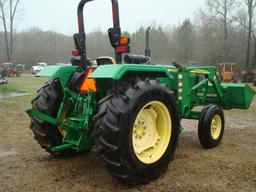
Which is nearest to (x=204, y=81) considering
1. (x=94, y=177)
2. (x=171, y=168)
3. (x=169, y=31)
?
(x=171, y=168)

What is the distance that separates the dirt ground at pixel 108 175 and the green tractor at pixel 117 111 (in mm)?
238

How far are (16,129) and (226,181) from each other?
187 inches

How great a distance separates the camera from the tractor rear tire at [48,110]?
4418mm

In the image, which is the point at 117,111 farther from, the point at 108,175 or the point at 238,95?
the point at 238,95

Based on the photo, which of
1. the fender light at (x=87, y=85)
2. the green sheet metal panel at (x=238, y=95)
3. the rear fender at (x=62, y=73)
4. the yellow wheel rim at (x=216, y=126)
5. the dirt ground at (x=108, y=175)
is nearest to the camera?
the dirt ground at (x=108, y=175)

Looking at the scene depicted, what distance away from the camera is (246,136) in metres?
6.41

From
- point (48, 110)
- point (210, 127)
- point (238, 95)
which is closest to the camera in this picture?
point (48, 110)

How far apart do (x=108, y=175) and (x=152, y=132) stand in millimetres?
760

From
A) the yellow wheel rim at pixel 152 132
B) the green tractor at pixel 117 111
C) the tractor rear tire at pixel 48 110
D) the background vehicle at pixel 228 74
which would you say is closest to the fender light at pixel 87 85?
the green tractor at pixel 117 111

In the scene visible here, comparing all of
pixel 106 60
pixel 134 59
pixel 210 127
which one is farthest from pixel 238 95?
pixel 106 60

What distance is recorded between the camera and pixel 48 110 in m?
4.39

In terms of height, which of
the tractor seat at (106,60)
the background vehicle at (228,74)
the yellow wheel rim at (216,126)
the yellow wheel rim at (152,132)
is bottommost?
the background vehicle at (228,74)

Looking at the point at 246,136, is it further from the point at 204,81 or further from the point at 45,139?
the point at 45,139

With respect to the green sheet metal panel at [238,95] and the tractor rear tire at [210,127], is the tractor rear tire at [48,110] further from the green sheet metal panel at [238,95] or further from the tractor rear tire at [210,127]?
the green sheet metal panel at [238,95]
